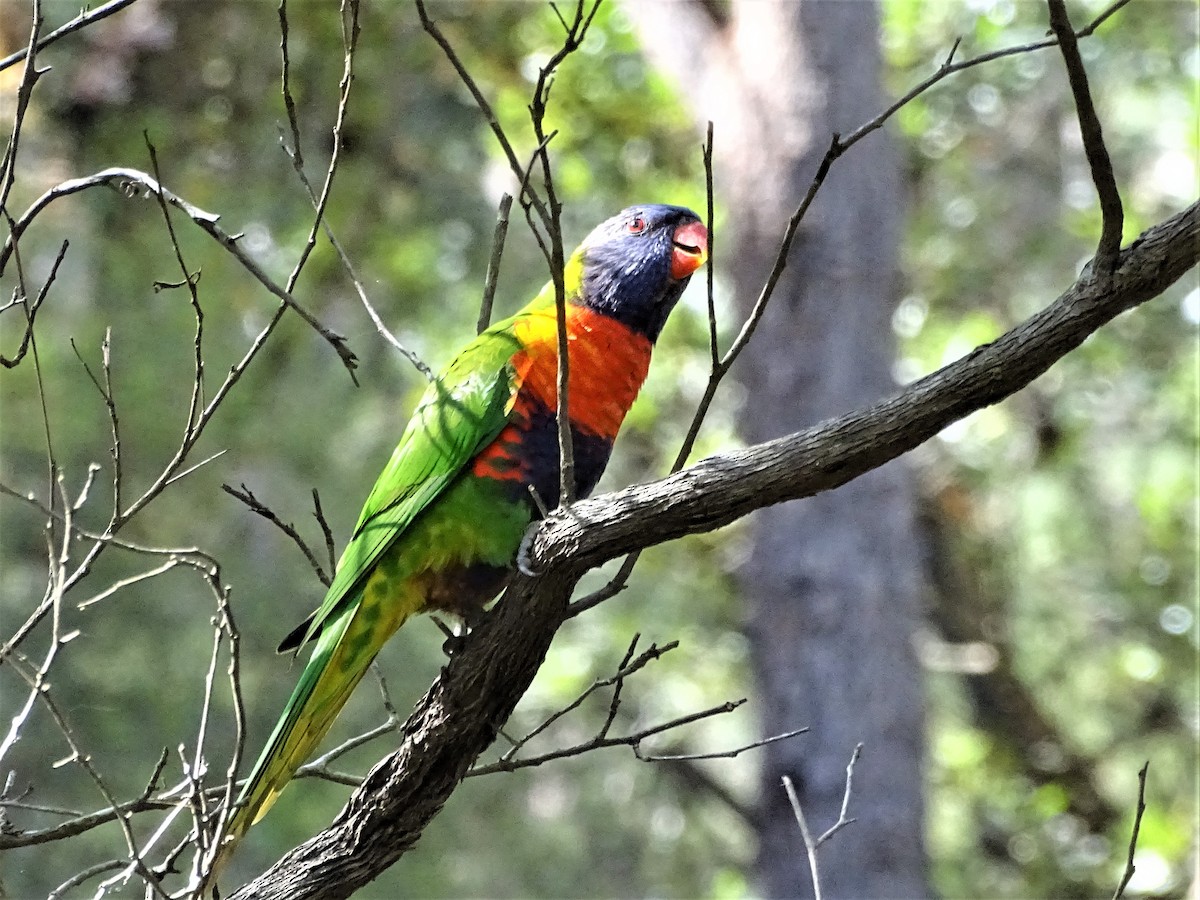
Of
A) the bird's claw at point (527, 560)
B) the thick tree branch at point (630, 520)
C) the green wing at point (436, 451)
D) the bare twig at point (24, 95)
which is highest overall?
the bare twig at point (24, 95)

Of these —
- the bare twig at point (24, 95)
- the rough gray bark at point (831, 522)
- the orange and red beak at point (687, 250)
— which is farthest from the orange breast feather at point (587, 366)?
the rough gray bark at point (831, 522)

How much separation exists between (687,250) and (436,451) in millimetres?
939

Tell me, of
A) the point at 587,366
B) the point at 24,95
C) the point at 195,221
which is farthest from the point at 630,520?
the point at 24,95

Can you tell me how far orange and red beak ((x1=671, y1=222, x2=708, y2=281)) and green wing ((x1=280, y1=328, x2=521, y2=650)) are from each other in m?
0.56

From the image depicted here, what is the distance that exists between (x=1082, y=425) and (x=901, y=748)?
13.2 ft

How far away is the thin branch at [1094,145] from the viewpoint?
159cm

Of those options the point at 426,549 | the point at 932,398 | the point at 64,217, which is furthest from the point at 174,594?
the point at 932,398

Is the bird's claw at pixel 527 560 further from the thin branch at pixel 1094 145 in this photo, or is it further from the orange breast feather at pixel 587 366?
the thin branch at pixel 1094 145

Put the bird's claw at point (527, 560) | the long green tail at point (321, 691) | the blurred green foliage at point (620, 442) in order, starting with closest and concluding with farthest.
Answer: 1. the bird's claw at point (527, 560)
2. the long green tail at point (321, 691)
3. the blurred green foliage at point (620, 442)

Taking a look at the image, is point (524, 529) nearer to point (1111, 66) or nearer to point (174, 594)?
point (174, 594)

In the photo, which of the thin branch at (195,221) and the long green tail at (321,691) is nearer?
the thin branch at (195,221)

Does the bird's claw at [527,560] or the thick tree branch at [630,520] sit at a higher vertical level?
the bird's claw at [527,560]

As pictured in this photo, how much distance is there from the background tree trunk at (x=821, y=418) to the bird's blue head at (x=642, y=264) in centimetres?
218

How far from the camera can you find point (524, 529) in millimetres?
2625
